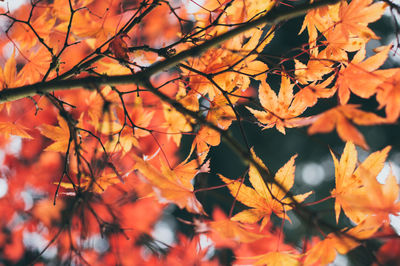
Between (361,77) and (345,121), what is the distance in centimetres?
24

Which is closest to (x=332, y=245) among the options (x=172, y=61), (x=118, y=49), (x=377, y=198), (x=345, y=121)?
(x=377, y=198)

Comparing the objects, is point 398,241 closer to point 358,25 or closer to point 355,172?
point 355,172

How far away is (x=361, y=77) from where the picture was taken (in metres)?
0.51

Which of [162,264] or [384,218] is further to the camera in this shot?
[162,264]

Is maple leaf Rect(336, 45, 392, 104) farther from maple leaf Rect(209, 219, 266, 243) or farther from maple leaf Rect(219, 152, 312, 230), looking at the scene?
maple leaf Rect(209, 219, 266, 243)

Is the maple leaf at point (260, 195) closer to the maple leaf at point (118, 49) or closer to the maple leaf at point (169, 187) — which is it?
the maple leaf at point (169, 187)

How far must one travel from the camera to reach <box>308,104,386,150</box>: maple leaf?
31cm

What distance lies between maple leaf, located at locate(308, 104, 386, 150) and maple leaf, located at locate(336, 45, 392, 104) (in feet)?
0.56

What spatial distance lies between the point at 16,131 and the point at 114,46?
0.35m

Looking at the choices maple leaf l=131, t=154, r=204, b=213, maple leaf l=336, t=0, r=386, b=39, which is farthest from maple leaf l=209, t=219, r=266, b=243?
maple leaf l=336, t=0, r=386, b=39

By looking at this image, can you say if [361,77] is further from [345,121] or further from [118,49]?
[118,49]

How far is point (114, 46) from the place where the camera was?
0.53 meters

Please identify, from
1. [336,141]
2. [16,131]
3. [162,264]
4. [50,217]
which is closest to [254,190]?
[162,264]

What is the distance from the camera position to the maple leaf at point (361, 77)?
48 cm
